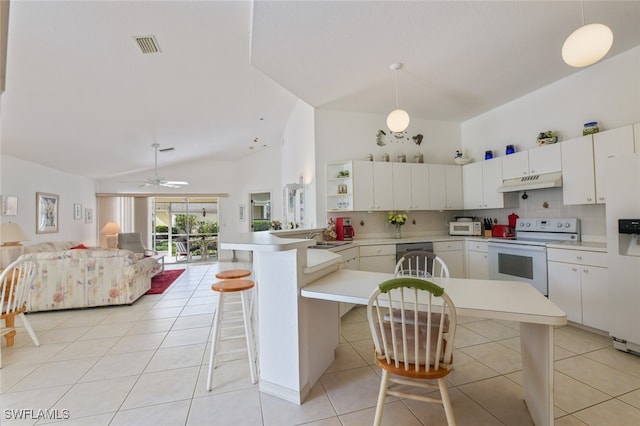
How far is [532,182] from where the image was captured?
3504 millimetres

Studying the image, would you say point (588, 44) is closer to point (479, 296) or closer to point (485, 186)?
point (479, 296)

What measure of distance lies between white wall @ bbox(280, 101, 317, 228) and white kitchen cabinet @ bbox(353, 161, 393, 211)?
0.67 m

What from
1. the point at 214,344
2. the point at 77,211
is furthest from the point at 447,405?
the point at 77,211

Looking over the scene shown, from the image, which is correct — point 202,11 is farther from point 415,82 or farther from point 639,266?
point 639,266

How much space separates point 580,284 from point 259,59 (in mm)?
4107

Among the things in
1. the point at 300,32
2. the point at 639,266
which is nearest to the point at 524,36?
the point at 300,32

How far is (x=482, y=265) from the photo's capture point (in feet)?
13.0

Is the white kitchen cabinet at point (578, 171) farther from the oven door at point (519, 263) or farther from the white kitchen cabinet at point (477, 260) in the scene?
the white kitchen cabinet at point (477, 260)

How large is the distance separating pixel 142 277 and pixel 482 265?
5297 mm

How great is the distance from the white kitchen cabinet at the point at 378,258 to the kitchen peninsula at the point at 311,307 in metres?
1.62

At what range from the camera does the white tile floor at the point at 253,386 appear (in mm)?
1766

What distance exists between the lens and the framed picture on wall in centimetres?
538

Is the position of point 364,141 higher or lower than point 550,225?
higher

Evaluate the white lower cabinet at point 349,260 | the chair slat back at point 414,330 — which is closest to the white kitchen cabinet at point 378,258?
the white lower cabinet at point 349,260
